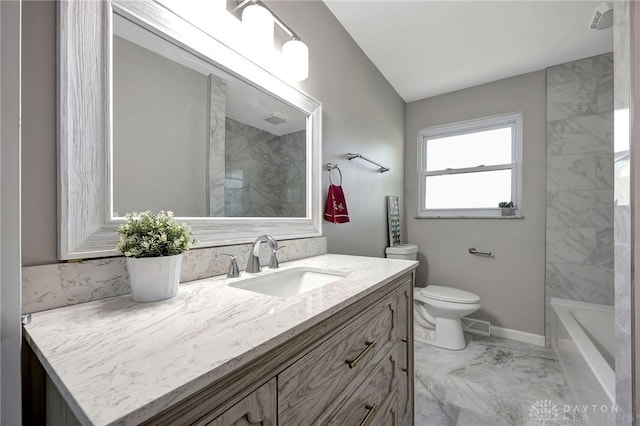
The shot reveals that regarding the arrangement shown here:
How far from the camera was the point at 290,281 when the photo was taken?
1.14 meters

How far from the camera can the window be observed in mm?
2443

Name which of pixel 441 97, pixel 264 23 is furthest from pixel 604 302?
pixel 264 23

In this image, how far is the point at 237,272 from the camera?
0.97 m

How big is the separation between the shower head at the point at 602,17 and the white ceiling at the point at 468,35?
5 cm

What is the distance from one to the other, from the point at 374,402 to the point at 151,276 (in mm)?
817

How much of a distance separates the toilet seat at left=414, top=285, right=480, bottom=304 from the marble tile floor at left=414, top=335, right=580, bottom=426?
0.42 meters

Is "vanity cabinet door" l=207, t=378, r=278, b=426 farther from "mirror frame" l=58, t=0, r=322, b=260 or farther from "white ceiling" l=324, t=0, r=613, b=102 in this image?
"white ceiling" l=324, t=0, r=613, b=102

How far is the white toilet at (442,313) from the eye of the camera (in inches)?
80.9

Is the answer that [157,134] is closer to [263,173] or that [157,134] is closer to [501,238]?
[263,173]

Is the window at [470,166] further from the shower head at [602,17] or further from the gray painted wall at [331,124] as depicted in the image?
the shower head at [602,17]

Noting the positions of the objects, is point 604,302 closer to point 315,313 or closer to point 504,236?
point 504,236

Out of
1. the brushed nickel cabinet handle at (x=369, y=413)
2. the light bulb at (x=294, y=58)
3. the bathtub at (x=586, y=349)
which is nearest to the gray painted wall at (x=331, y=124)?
the light bulb at (x=294, y=58)

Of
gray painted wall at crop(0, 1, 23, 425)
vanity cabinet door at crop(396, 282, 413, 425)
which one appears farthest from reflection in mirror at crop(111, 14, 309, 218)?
vanity cabinet door at crop(396, 282, 413, 425)

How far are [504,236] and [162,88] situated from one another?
280 centimetres
